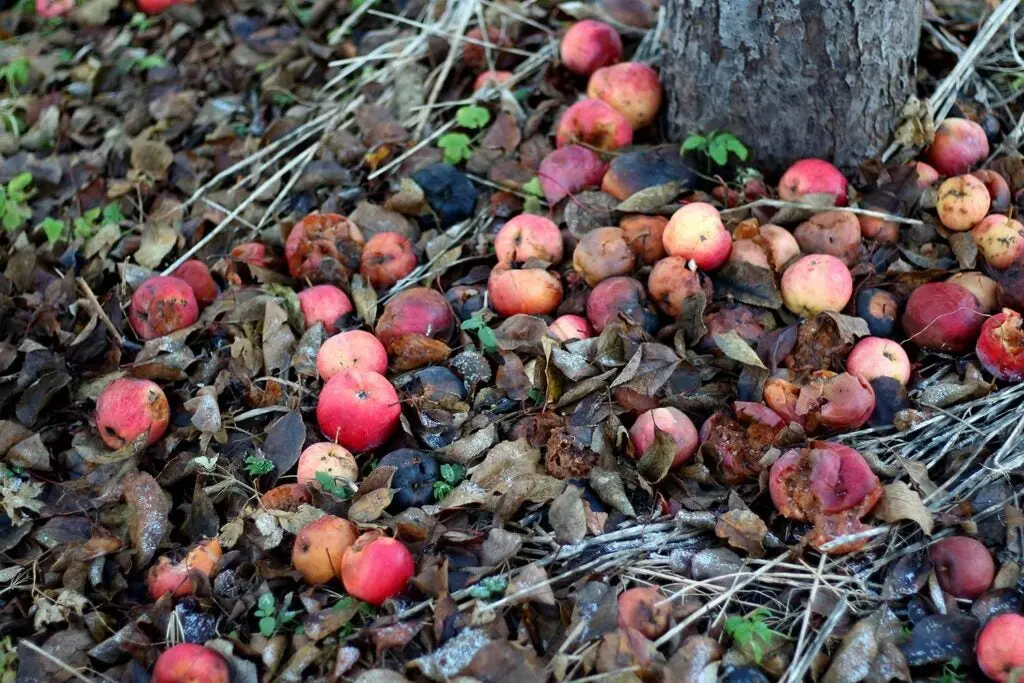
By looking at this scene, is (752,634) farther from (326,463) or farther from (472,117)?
(472,117)

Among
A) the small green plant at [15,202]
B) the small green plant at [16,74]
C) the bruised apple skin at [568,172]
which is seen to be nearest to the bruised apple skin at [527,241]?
the bruised apple skin at [568,172]

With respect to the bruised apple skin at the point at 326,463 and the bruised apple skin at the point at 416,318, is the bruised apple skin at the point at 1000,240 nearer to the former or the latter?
the bruised apple skin at the point at 416,318

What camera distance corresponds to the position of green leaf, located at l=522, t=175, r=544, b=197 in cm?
366

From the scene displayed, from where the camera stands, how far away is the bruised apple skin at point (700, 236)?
10.4ft

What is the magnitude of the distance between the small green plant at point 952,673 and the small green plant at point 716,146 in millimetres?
1861

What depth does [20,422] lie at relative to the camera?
3.22 metres

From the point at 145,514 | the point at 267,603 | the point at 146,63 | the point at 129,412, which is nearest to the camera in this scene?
the point at 267,603

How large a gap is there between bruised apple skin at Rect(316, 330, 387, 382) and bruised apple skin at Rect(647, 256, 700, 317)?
98 centimetres

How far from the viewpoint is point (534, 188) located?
366 cm

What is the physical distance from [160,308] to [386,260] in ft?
2.81

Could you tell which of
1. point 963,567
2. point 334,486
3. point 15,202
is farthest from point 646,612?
point 15,202

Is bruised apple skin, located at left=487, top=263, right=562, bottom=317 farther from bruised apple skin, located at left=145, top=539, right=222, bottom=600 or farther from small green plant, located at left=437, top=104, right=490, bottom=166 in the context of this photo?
bruised apple skin, located at left=145, top=539, right=222, bottom=600

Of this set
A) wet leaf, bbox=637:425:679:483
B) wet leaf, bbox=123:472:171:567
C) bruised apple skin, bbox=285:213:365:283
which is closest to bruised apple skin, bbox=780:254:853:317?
wet leaf, bbox=637:425:679:483

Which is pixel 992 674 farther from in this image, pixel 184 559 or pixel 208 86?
pixel 208 86
